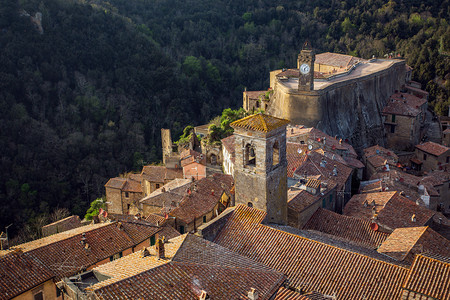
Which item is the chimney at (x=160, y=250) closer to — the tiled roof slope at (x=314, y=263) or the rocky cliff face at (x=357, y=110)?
the tiled roof slope at (x=314, y=263)

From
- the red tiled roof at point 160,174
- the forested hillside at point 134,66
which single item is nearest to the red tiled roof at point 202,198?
the red tiled roof at point 160,174

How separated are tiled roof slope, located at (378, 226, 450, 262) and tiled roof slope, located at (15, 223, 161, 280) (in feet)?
35.3

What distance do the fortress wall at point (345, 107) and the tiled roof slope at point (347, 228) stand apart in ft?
54.2

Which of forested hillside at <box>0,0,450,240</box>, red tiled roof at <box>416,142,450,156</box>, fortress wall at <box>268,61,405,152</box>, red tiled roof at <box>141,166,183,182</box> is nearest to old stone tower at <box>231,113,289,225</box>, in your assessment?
red tiled roof at <box>141,166,183,182</box>

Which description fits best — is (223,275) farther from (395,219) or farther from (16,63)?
(16,63)

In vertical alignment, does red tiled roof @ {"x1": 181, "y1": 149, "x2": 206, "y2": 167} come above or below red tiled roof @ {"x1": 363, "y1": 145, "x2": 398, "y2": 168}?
above

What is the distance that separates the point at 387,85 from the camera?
49.8 m

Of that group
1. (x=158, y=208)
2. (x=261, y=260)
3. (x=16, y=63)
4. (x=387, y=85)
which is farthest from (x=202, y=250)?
(x=16, y=63)

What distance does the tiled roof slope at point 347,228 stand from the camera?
22.6 meters

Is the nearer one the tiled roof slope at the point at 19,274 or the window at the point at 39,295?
the tiled roof slope at the point at 19,274

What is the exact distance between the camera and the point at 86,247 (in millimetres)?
20859

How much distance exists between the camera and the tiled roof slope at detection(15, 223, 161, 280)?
63.3 ft

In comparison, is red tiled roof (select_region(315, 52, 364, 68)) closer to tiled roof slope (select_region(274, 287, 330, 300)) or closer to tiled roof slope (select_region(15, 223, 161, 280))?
tiled roof slope (select_region(15, 223, 161, 280))

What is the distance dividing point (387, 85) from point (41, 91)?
36.5 m
